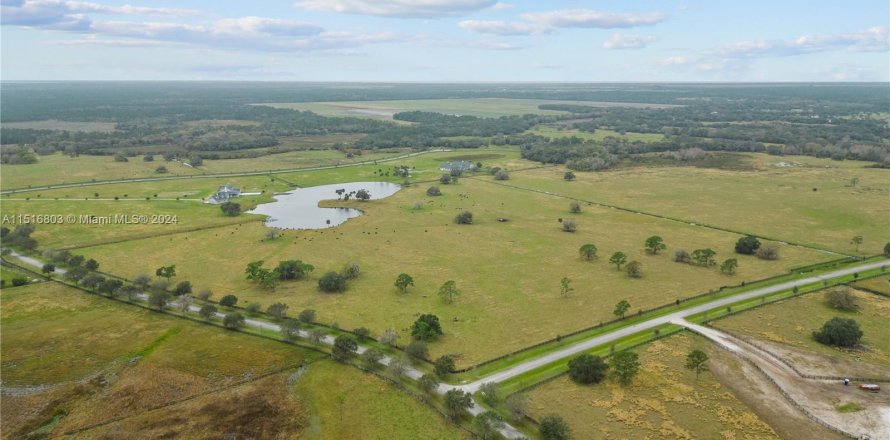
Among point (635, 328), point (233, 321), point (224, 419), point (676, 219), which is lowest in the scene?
point (224, 419)

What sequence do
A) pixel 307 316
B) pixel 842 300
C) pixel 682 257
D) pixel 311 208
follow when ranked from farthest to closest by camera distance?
pixel 311 208
pixel 682 257
pixel 842 300
pixel 307 316

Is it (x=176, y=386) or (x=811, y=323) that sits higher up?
(x=811, y=323)

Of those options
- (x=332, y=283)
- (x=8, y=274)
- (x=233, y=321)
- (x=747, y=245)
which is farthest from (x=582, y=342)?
(x=8, y=274)

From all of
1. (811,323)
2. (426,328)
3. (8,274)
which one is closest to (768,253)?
(811,323)

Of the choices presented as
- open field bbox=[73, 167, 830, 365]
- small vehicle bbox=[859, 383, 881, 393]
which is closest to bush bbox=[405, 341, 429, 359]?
open field bbox=[73, 167, 830, 365]

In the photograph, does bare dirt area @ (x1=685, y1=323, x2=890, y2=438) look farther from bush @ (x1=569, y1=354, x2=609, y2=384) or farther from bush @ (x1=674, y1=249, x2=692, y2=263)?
bush @ (x1=674, y1=249, x2=692, y2=263)

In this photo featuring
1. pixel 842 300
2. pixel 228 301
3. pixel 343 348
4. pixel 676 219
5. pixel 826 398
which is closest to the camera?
pixel 826 398

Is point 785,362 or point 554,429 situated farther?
point 785,362

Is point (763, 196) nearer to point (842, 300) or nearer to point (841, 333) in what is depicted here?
point (842, 300)

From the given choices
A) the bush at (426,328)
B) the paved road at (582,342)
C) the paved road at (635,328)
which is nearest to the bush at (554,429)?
the paved road at (582,342)

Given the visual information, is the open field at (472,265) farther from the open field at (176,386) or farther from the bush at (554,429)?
the bush at (554,429)
